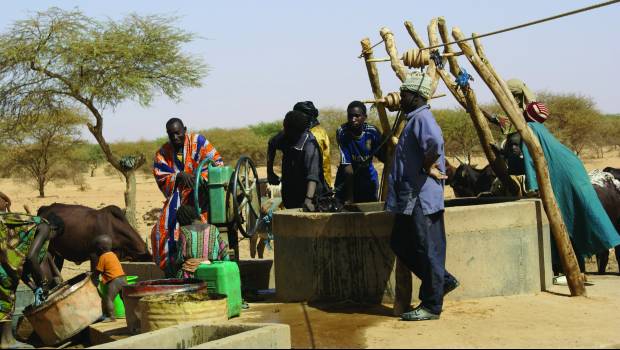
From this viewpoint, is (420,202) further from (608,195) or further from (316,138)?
(608,195)

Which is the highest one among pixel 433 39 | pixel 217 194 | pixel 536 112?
pixel 433 39

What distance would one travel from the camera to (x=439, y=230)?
7.35m

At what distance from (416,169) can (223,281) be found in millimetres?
1888

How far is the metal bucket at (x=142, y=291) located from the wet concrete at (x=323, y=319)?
51 cm

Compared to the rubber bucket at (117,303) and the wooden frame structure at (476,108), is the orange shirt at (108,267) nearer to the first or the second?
the rubber bucket at (117,303)

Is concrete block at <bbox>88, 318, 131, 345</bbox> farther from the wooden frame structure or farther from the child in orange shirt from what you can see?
the wooden frame structure

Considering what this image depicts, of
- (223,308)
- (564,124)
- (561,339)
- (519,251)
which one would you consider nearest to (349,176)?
(519,251)

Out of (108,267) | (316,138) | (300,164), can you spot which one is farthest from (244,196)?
(108,267)

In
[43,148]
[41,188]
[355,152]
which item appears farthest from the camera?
[43,148]

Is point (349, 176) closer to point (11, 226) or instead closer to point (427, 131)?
point (427, 131)

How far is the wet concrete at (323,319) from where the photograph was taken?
656 cm

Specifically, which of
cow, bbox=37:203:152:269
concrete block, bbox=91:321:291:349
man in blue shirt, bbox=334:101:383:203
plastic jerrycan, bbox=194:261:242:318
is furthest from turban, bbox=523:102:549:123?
cow, bbox=37:203:152:269

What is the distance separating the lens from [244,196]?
9078mm

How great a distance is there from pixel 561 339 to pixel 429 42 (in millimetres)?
4050
